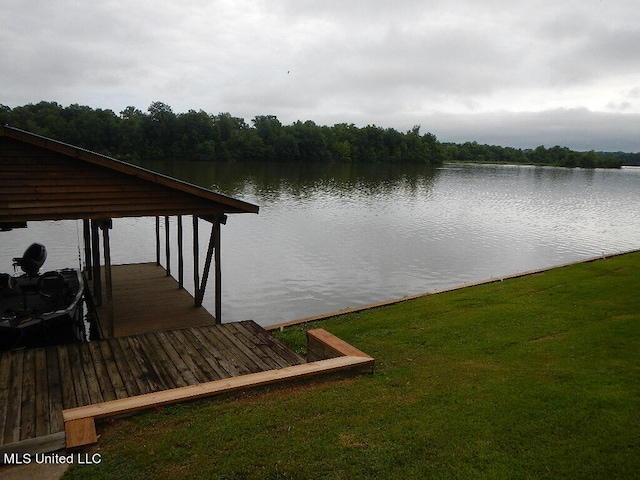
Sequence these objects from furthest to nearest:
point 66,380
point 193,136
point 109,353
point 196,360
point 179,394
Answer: point 193,136 → point 109,353 → point 196,360 → point 66,380 → point 179,394

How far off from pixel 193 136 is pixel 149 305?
87065 millimetres

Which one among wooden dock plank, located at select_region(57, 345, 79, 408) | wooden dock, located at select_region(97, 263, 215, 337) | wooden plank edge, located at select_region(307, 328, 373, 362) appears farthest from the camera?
wooden dock, located at select_region(97, 263, 215, 337)

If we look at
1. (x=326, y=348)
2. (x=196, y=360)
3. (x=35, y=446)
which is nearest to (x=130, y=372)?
(x=196, y=360)

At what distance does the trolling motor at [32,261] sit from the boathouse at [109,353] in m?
1.73

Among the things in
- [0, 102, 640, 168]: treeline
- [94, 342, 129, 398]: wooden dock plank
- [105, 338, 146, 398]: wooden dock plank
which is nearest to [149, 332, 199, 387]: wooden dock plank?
[105, 338, 146, 398]: wooden dock plank

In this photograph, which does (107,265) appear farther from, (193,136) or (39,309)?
(193,136)

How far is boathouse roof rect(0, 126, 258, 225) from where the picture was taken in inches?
324

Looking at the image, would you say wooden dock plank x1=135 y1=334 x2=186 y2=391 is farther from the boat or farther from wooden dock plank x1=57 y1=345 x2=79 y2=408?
the boat

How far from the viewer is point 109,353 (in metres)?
7.76

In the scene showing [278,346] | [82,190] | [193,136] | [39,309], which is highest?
[193,136]

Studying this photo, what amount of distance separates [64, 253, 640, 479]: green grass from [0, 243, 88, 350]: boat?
6000 millimetres

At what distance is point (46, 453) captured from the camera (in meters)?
4.85

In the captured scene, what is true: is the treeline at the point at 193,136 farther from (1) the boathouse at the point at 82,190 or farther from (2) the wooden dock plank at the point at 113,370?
(2) the wooden dock plank at the point at 113,370

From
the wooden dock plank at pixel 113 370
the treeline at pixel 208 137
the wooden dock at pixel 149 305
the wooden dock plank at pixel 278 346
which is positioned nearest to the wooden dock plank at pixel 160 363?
the wooden dock plank at pixel 113 370
